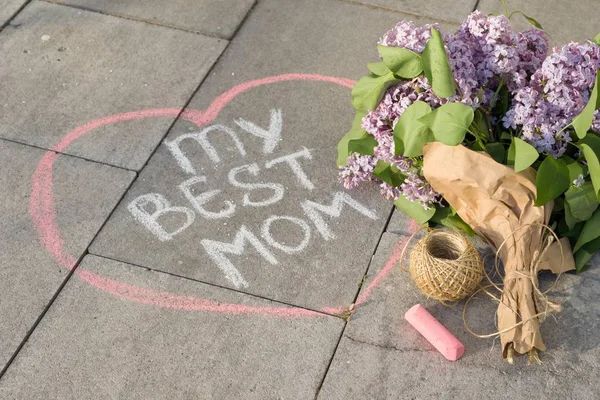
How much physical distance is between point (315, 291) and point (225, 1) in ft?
8.35

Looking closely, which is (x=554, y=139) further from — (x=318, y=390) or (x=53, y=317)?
(x=53, y=317)

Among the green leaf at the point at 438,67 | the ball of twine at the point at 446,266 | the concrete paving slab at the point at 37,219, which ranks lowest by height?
the concrete paving slab at the point at 37,219

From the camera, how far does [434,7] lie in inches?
215

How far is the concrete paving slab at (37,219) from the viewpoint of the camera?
12.2ft

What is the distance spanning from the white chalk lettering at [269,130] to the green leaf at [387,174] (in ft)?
2.37

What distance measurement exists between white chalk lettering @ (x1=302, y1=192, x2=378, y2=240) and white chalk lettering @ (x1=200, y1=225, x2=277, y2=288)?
0.30 meters

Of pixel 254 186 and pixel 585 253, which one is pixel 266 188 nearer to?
pixel 254 186

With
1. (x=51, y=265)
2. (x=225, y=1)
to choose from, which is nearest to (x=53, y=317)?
(x=51, y=265)

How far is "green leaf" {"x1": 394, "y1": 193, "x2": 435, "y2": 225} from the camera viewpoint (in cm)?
390

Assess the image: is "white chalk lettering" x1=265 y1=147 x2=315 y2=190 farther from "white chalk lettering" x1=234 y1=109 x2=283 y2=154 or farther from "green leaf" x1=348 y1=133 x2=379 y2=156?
"green leaf" x1=348 y1=133 x2=379 y2=156

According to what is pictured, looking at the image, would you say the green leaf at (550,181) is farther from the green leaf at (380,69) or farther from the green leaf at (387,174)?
the green leaf at (380,69)

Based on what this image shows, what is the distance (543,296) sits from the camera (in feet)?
11.3

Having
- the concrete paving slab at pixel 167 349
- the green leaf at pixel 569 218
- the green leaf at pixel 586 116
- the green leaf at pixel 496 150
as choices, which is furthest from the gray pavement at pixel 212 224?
→ the green leaf at pixel 586 116

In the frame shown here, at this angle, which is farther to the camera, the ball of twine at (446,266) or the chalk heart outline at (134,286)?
the chalk heart outline at (134,286)
